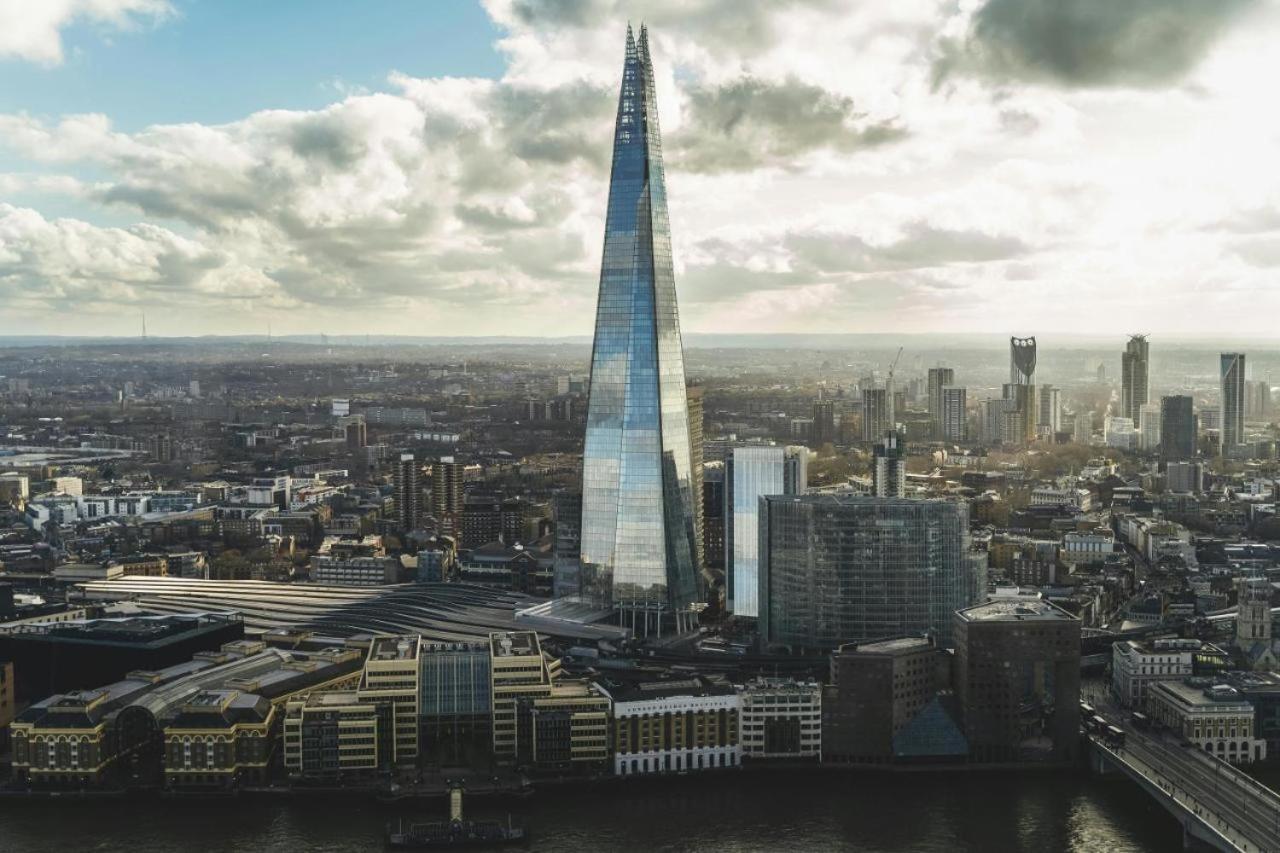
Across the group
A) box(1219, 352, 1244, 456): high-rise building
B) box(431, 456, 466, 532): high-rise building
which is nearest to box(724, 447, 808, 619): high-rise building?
box(431, 456, 466, 532): high-rise building

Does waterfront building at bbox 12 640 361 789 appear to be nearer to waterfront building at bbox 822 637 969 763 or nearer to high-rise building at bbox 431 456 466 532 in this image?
waterfront building at bbox 822 637 969 763

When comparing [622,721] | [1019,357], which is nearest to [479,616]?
[622,721]

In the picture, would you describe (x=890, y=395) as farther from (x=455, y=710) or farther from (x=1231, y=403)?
(x=455, y=710)

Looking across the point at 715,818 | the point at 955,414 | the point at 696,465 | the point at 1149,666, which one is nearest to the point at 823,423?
the point at 955,414

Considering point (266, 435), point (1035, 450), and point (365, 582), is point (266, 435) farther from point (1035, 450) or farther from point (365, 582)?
point (1035, 450)

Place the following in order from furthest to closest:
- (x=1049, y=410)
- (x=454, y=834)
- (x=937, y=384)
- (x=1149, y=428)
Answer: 1. (x=1049, y=410)
2. (x=937, y=384)
3. (x=1149, y=428)
4. (x=454, y=834)

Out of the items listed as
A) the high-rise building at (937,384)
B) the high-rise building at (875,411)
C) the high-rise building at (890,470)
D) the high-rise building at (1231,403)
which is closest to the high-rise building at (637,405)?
the high-rise building at (890,470)
